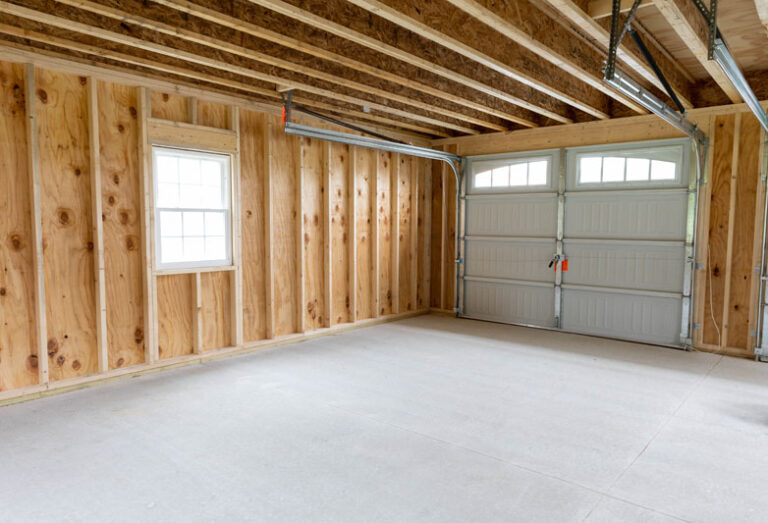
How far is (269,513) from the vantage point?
7.36ft

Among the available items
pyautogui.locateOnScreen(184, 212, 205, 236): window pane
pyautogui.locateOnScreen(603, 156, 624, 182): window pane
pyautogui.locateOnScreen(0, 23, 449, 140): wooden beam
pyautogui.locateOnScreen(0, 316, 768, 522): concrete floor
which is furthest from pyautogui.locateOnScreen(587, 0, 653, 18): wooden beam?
pyautogui.locateOnScreen(184, 212, 205, 236): window pane

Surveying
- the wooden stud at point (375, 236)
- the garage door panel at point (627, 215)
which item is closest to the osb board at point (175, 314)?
the wooden stud at point (375, 236)

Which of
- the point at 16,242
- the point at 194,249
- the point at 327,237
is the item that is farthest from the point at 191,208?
the point at 327,237

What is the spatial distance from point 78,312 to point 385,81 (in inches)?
131

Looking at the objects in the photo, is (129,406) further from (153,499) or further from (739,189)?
(739,189)

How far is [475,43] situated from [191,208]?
2.92m

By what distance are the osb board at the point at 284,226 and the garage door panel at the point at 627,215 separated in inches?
135

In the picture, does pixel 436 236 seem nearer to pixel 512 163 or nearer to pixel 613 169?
pixel 512 163

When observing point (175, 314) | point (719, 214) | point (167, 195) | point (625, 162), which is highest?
point (625, 162)

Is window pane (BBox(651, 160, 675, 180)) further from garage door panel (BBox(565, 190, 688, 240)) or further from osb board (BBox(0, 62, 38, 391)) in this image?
osb board (BBox(0, 62, 38, 391))

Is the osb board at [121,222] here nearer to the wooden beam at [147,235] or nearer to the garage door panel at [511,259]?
the wooden beam at [147,235]

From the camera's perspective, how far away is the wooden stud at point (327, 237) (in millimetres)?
5770

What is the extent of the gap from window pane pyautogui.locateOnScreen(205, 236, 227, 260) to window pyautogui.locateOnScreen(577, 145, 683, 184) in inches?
169

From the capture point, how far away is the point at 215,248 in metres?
4.80
